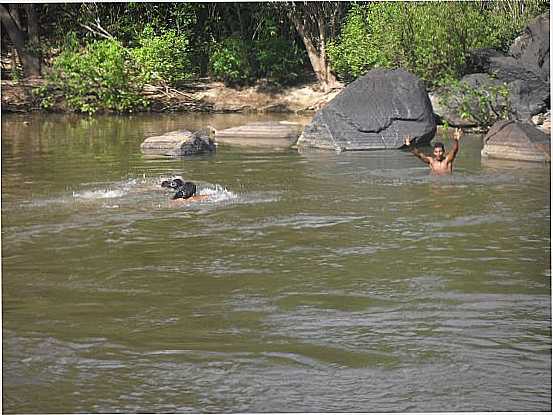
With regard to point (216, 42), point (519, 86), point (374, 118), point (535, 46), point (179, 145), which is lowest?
point (179, 145)

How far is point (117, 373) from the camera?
5785 millimetres

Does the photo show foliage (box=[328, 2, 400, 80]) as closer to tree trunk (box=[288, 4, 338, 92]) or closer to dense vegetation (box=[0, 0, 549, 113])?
dense vegetation (box=[0, 0, 549, 113])

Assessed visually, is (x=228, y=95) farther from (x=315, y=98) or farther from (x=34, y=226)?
(x=34, y=226)

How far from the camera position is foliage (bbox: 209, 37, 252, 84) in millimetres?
26406

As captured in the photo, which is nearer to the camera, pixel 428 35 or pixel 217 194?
pixel 217 194

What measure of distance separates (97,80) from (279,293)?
692 inches

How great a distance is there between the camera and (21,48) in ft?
87.4

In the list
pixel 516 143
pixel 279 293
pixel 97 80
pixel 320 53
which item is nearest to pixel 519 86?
pixel 516 143

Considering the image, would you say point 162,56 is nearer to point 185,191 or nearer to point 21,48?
point 21,48

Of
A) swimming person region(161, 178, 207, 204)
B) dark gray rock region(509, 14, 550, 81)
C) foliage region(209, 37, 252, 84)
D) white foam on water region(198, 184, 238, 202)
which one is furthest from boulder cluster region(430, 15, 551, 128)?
swimming person region(161, 178, 207, 204)

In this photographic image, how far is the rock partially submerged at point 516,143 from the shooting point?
14.9 meters

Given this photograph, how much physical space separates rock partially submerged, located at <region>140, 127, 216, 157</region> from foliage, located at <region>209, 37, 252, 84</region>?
9.49 m

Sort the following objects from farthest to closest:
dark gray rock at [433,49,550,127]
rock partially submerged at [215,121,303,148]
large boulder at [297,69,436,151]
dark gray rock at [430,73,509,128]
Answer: dark gray rock at [433,49,550,127]
rock partially submerged at [215,121,303,148]
dark gray rock at [430,73,509,128]
large boulder at [297,69,436,151]

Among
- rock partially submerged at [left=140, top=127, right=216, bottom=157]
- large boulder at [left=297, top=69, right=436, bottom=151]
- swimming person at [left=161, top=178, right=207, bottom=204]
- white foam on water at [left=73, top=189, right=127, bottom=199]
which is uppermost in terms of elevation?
large boulder at [left=297, top=69, right=436, bottom=151]
